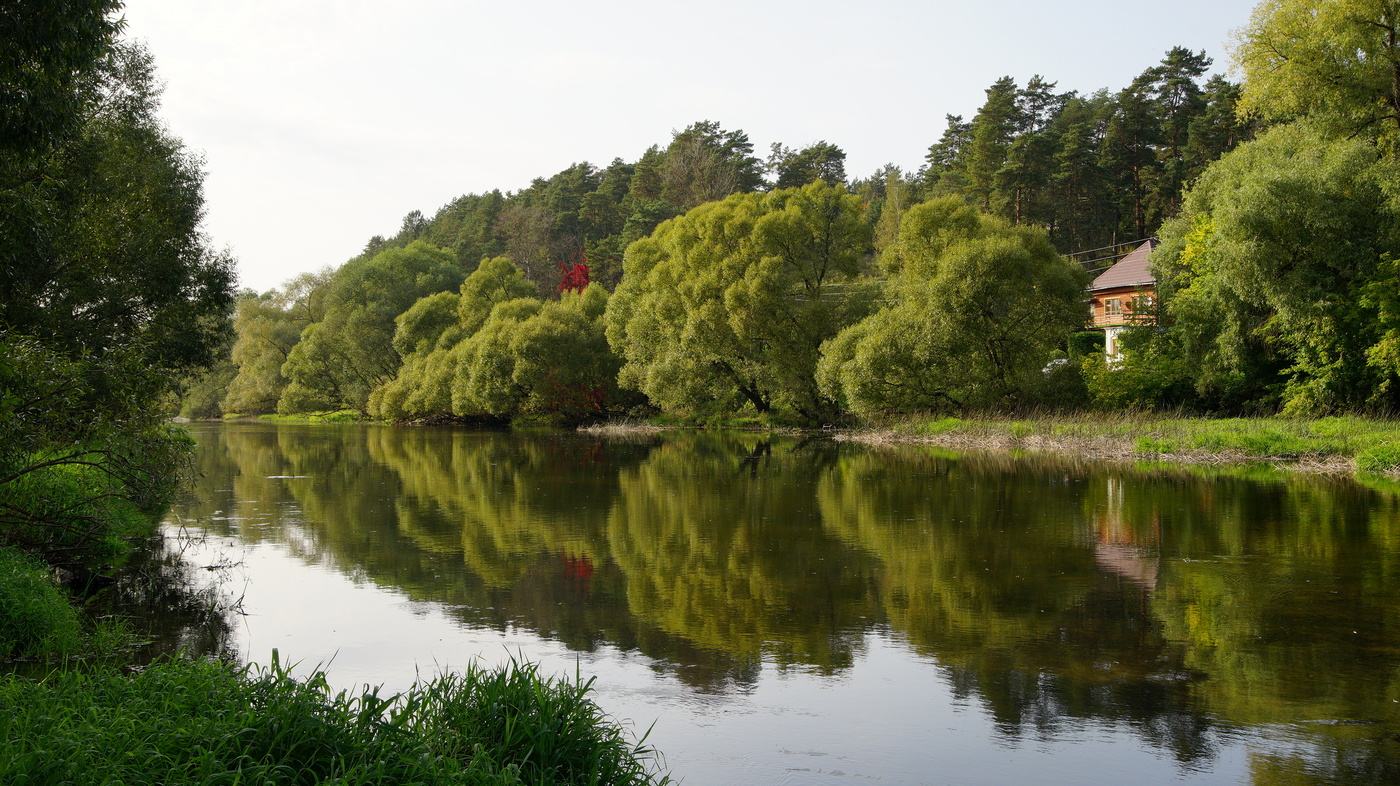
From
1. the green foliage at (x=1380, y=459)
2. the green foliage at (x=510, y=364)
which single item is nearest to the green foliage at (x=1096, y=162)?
the green foliage at (x=510, y=364)

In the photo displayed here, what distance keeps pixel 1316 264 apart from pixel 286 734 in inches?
1217

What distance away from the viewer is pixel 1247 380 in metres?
31.1

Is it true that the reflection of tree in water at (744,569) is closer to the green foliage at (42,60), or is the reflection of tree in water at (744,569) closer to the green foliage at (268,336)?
the green foliage at (42,60)

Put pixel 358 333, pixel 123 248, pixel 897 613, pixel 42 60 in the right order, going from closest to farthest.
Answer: pixel 42 60
pixel 897 613
pixel 123 248
pixel 358 333

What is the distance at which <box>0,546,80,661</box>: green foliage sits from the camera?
8141 mm

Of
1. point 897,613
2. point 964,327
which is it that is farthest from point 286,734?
A: point 964,327

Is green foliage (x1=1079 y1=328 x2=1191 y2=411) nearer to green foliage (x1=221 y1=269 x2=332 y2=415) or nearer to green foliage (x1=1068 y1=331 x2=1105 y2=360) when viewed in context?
green foliage (x1=1068 y1=331 x2=1105 y2=360)

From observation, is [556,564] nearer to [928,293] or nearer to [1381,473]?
[1381,473]

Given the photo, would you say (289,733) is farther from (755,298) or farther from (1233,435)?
(755,298)

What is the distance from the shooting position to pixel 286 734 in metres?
5.14

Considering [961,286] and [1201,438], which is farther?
[961,286]

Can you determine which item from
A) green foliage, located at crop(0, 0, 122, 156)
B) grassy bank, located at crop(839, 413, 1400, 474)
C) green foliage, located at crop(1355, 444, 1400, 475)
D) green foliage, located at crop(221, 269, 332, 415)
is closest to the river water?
green foliage, located at crop(1355, 444, 1400, 475)

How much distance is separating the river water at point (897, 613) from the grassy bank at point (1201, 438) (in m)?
3.00

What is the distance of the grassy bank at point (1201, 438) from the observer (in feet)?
77.2
